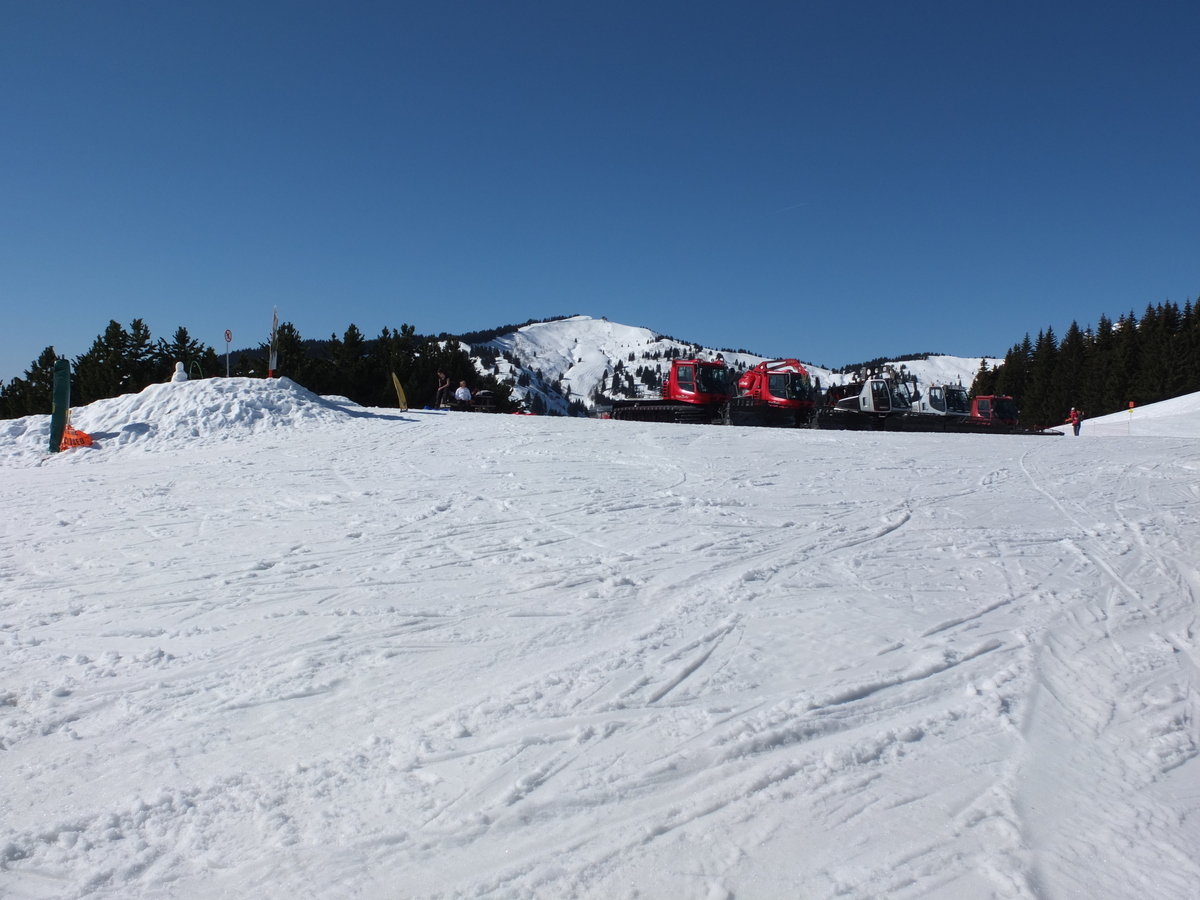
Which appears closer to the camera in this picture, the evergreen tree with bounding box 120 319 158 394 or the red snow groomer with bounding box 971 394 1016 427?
the red snow groomer with bounding box 971 394 1016 427

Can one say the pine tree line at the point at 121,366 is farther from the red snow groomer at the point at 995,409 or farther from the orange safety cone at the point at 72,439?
the red snow groomer at the point at 995,409

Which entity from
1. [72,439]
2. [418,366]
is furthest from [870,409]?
[418,366]

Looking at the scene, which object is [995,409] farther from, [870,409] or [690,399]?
[690,399]

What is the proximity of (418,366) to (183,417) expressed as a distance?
33.9 m

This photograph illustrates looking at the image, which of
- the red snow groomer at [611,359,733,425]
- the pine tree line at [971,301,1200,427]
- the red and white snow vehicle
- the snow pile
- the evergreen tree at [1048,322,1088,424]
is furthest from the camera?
the evergreen tree at [1048,322,1088,424]

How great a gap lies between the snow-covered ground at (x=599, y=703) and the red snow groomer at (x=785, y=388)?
17.9 m

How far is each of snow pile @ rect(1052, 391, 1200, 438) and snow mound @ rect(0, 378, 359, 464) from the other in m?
36.7

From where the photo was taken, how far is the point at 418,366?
1922 inches

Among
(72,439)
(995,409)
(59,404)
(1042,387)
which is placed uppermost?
(1042,387)

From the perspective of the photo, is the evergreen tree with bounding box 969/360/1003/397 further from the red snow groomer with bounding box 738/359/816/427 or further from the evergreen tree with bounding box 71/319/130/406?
the evergreen tree with bounding box 71/319/130/406

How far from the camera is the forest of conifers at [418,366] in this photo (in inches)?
1769

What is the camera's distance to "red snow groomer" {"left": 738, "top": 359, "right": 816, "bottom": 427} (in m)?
25.9

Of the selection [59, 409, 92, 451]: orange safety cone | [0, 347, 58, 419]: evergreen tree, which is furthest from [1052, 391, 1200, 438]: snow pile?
[0, 347, 58, 419]: evergreen tree

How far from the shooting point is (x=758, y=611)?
15.7 feet
